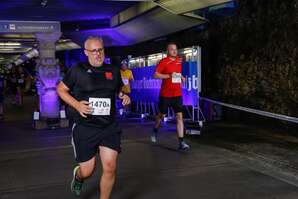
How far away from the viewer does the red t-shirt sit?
9992mm

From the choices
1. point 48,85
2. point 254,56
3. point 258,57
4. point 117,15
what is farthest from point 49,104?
point 117,15

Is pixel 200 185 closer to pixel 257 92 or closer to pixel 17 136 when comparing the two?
pixel 257 92

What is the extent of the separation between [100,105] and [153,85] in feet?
34.0

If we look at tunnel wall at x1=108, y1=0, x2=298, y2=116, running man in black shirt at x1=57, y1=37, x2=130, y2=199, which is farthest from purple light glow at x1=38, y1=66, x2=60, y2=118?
running man in black shirt at x1=57, y1=37, x2=130, y2=199

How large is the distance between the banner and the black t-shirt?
7.86 metres

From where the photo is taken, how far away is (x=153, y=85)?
15.6 m

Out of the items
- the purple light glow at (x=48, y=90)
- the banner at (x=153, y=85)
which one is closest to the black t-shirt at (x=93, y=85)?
the banner at (x=153, y=85)

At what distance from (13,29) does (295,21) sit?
9427 millimetres

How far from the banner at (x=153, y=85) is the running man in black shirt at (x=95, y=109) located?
25.8ft

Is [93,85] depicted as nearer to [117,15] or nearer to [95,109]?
[95,109]

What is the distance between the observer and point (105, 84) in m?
5.34

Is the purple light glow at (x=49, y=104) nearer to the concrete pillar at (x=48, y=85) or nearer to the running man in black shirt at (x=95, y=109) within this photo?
the concrete pillar at (x=48, y=85)

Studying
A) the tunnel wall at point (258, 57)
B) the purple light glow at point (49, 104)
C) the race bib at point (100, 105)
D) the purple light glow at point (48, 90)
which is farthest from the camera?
the purple light glow at point (49, 104)

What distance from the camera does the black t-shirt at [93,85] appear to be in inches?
209
